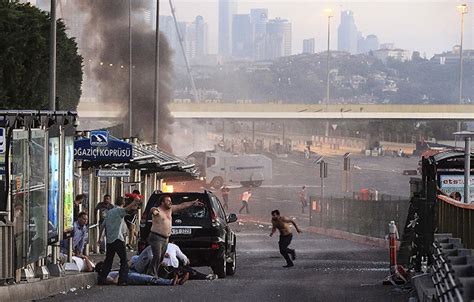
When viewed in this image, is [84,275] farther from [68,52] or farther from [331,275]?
[68,52]

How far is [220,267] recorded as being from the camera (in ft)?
99.8

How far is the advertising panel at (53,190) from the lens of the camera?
952 inches

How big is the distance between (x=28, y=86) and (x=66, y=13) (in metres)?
54.6

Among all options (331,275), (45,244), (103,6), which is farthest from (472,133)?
(103,6)

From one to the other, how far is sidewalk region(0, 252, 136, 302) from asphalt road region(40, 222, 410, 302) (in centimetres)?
23

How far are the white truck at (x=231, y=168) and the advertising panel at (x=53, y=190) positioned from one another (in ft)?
290

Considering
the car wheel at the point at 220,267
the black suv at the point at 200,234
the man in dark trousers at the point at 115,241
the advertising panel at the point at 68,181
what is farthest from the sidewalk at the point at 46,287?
the car wheel at the point at 220,267

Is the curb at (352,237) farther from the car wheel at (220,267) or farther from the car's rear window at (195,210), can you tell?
the car's rear window at (195,210)

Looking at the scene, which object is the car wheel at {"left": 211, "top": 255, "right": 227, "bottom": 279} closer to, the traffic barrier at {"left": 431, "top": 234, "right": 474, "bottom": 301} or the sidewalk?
the sidewalk

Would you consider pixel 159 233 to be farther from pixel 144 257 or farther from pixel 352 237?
pixel 352 237

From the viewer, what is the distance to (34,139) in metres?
23.1

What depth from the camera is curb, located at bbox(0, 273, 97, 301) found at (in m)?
21.9

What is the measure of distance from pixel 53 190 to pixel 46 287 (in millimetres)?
1527

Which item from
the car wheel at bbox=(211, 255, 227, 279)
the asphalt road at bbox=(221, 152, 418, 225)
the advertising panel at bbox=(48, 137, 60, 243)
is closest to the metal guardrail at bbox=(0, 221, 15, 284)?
the advertising panel at bbox=(48, 137, 60, 243)
